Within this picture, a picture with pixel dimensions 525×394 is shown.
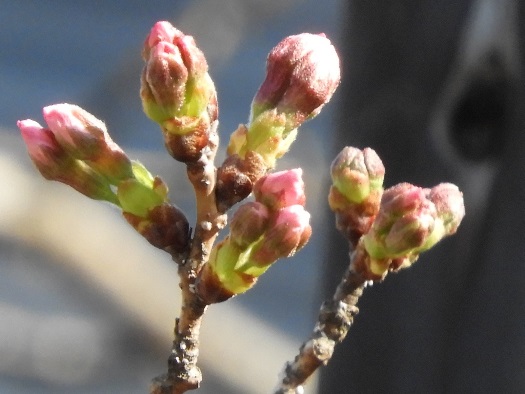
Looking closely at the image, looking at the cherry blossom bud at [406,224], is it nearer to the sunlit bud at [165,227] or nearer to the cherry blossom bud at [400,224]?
the cherry blossom bud at [400,224]

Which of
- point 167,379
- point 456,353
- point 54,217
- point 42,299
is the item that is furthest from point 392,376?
point 42,299

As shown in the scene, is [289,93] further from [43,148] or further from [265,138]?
[43,148]

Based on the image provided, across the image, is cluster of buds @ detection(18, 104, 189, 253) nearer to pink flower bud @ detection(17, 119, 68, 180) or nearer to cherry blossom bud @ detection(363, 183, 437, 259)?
pink flower bud @ detection(17, 119, 68, 180)

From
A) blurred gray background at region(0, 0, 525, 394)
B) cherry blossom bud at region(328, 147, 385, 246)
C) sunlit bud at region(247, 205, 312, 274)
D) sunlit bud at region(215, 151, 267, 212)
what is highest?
blurred gray background at region(0, 0, 525, 394)

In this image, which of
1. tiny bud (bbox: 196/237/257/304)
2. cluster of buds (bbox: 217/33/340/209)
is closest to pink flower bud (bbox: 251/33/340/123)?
cluster of buds (bbox: 217/33/340/209)

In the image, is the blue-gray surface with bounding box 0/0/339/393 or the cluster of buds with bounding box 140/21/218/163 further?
the blue-gray surface with bounding box 0/0/339/393

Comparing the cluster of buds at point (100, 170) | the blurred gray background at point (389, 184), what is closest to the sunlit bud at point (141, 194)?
the cluster of buds at point (100, 170)

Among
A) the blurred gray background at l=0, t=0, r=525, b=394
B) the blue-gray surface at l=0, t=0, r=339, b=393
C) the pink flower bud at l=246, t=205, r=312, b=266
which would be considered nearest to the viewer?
the pink flower bud at l=246, t=205, r=312, b=266
